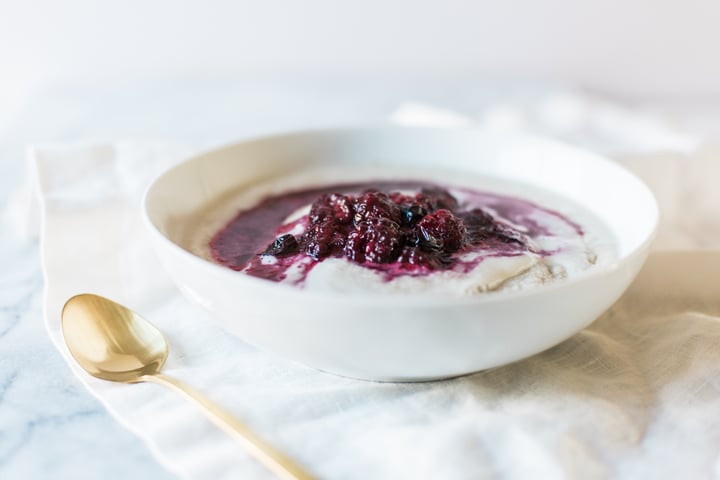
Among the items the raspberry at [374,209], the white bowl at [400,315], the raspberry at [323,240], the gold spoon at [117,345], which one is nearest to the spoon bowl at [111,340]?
the gold spoon at [117,345]

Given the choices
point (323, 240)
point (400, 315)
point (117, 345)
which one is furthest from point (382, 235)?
point (117, 345)

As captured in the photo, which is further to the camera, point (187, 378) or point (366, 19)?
point (366, 19)

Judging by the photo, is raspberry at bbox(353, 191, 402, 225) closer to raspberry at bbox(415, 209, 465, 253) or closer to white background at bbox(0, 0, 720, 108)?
raspberry at bbox(415, 209, 465, 253)

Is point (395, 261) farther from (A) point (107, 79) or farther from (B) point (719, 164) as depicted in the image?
(A) point (107, 79)

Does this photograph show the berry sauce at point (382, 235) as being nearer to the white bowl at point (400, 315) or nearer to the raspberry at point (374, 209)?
the raspberry at point (374, 209)

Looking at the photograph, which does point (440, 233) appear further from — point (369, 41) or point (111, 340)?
point (369, 41)

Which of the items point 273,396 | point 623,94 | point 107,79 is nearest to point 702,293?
point 273,396
